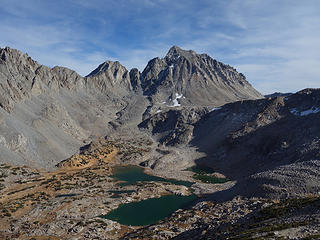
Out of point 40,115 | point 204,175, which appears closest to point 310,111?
point 204,175

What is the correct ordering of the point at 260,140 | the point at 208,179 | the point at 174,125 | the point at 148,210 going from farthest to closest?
the point at 174,125 → the point at 260,140 → the point at 208,179 → the point at 148,210

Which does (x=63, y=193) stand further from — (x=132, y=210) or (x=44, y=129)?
(x=44, y=129)

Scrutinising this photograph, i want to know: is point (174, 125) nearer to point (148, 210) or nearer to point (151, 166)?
point (151, 166)

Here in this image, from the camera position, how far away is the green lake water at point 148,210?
5844cm

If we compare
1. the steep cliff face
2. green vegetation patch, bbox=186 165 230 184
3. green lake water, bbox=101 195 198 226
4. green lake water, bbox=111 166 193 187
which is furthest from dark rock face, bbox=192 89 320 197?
the steep cliff face

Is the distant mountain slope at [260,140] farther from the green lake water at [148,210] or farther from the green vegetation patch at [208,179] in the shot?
the green lake water at [148,210]

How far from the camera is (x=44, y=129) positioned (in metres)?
121

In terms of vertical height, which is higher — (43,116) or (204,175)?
(43,116)

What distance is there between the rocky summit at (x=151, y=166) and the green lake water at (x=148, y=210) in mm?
Result: 474

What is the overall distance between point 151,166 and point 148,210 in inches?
2007

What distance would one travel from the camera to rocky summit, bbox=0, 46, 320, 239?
1937 inches

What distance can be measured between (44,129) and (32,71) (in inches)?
2569

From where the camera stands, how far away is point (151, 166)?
116 m

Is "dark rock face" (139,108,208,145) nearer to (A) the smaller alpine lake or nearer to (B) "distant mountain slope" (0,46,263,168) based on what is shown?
(B) "distant mountain slope" (0,46,263,168)
